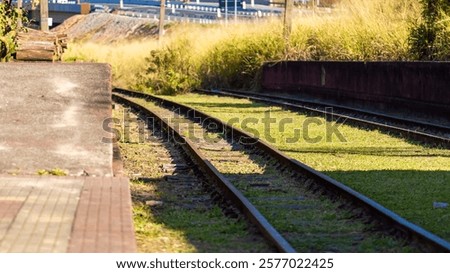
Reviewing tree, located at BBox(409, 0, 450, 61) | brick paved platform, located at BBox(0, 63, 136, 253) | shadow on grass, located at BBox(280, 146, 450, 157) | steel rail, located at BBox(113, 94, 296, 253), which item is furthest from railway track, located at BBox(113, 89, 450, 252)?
tree, located at BBox(409, 0, 450, 61)

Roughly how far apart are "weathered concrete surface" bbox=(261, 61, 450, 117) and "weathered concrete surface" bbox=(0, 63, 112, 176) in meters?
6.60

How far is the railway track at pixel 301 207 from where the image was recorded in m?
9.41

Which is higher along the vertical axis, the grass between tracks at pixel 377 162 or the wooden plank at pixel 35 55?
the wooden plank at pixel 35 55

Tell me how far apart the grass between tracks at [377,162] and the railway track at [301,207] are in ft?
1.35

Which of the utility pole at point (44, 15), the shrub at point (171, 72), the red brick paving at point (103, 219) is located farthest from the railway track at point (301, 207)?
the utility pole at point (44, 15)

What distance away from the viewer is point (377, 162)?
614 inches

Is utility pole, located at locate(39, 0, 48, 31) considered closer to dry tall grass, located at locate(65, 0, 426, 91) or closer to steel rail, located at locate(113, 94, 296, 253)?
dry tall grass, located at locate(65, 0, 426, 91)

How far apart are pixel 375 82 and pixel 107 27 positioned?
91.1m

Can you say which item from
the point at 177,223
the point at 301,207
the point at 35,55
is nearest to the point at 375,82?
the point at 35,55

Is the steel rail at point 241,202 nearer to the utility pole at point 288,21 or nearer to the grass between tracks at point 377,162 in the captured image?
the grass between tracks at point 377,162

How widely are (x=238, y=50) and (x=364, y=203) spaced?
3342 centimetres

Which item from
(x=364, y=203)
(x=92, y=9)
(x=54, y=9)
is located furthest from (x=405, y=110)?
(x=92, y=9)

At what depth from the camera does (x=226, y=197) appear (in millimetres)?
12125
